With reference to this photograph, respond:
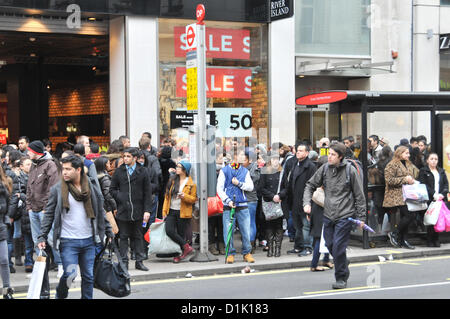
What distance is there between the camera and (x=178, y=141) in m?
17.5

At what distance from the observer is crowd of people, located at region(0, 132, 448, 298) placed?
7852 millimetres

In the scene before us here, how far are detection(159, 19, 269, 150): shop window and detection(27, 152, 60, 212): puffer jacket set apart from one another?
6.76m

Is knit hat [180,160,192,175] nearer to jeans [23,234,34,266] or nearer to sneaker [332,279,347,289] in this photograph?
jeans [23,234,34,266]

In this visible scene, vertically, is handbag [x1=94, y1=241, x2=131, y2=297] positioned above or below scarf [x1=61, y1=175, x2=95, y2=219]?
below

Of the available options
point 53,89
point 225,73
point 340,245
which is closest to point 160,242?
point 340,245

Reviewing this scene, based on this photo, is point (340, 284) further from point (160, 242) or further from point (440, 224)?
point (440, 224)

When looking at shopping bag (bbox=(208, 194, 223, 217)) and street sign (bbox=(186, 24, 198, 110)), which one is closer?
street sign (bbox=(186, 24, 198, 110))

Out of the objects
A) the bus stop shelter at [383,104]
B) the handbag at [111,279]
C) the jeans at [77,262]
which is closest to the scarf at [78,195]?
the jeans at [77,262]

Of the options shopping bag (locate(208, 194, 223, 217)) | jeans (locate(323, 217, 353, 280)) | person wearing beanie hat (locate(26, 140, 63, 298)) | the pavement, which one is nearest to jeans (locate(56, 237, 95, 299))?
the pavement

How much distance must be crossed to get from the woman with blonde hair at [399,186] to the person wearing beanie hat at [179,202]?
3.83m

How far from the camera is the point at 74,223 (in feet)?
25.4

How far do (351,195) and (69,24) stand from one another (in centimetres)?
1000

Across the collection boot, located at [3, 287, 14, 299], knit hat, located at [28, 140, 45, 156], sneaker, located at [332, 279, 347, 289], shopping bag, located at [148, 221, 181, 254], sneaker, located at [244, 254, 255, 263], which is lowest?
sneaker, located at [244, 254, 255, 263]
